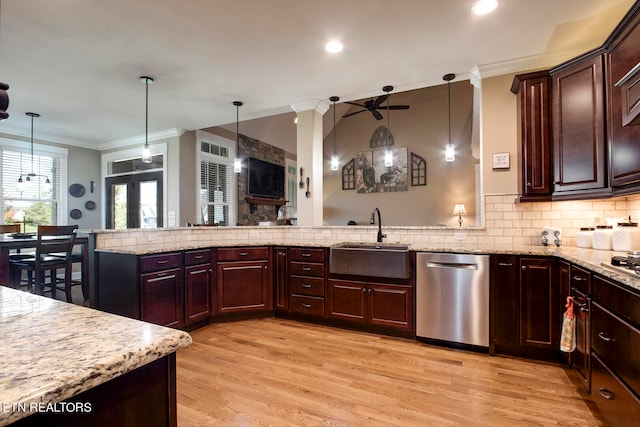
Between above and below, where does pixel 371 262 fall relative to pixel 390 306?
above

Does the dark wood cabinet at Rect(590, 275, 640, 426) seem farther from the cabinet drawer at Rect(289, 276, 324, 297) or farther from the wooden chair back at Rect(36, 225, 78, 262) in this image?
the wooden chair back at Rect(36, 225, 78, 262)

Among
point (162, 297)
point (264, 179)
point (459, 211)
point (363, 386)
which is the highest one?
point (264, 179)

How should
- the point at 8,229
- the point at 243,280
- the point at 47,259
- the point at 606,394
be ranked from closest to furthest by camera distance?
the point at 606,394
the point at 243,280
the point at 47,259
the point at 8,229

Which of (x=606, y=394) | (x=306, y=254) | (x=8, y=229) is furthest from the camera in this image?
(x=8, y=229)

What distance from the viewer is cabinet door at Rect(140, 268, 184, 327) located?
2.80m

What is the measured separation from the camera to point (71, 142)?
5.97m

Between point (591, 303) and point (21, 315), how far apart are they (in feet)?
8.46

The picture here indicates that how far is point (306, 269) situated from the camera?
3420 mm

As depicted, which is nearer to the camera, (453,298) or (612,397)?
(612,397)

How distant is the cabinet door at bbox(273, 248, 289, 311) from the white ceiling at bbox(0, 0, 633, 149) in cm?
192

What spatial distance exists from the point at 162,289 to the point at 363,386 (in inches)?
77.6

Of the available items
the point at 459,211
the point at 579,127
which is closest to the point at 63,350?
the point at 579,127

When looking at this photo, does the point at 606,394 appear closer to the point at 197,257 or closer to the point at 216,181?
the point at 197,257

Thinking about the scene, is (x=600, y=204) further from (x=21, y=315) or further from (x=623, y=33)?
(x=21, y=315)
